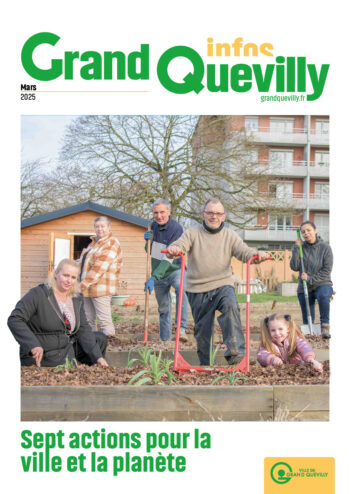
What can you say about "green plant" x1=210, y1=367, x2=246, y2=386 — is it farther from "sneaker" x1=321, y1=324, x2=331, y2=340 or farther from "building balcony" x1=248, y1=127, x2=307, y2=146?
"building balcony" x1=248, y1=127, x2=307, y2=146

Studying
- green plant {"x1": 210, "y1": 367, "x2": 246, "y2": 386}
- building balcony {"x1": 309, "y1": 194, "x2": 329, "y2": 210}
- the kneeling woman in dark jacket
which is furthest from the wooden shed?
green plant {"x1": 210, "y1": 367, "x2": 246, "y2": 386}

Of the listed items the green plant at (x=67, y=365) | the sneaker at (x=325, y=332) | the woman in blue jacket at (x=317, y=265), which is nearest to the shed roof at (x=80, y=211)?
the woman in blue jacket at (x=317, y=265)

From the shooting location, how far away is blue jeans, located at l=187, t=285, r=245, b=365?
455 centimetres

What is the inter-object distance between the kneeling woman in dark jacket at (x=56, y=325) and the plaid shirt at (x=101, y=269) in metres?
1.81

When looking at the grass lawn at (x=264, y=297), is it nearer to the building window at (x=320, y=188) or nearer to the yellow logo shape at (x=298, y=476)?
the building window at (x=320, y=188)

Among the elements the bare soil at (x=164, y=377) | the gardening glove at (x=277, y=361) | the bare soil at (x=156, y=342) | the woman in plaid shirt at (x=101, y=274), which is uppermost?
the woman in plaid shirt at (x=101, y=274)

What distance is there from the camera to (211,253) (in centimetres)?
467

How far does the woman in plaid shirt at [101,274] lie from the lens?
21.0ft

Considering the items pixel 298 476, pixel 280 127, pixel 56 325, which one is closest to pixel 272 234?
pixel 280 127

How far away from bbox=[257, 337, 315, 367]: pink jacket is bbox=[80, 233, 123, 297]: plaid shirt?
2.48m

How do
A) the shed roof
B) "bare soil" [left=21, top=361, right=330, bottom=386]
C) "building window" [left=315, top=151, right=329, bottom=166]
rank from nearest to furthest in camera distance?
"bare soil" [left=21, top=361, right=330, bottom=386] < "building window" [left=315, top=151, right=329, bottom=166] < the shed roof

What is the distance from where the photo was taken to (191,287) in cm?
479

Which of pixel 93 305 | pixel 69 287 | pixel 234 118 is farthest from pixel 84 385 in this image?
pixel 234 118

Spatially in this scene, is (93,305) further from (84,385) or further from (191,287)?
(84,385)
